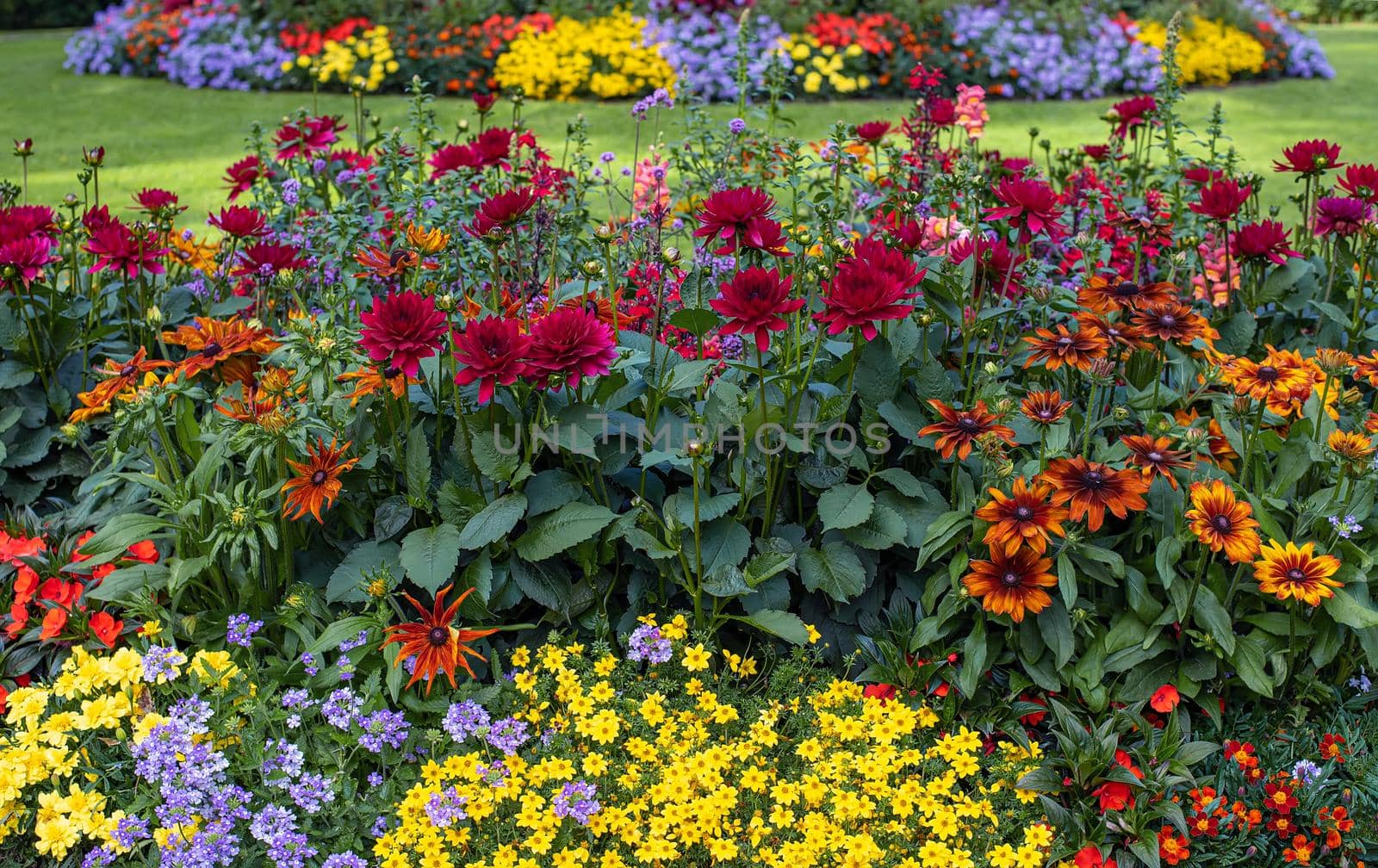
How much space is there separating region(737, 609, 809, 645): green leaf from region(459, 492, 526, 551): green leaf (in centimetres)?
50

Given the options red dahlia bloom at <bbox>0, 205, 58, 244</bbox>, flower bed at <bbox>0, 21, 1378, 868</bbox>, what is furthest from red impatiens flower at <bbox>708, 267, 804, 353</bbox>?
red dahlia bloom at <bbox>0, 205, 58, 244</bbox>

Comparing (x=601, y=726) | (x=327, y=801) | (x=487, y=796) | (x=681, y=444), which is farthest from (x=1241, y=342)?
(x=327, y=801)

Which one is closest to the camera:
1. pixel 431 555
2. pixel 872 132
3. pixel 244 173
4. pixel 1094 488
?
pixel 1094 488

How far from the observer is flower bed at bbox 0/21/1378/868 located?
7.07 ft

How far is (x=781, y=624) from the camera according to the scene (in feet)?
7.84

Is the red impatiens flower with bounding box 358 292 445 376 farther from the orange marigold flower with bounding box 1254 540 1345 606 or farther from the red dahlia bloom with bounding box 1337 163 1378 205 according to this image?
the red dahlia bloom with bounding box 1337 163 1378 205

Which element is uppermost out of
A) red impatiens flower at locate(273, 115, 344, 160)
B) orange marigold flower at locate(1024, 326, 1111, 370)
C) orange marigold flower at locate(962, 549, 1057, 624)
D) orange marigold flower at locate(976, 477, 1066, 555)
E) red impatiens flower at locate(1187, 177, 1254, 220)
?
red impatiens flower at locate(273, 115, 344, 160)

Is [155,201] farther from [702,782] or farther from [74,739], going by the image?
[702,782]

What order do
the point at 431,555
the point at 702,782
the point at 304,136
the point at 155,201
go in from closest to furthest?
the point at 702,782, the point at 431,555, the point at 155,201, the point at 304,136

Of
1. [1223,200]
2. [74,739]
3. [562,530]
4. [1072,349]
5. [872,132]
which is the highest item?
[872,132]

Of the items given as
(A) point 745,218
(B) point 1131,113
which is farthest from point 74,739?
(B) point 1131,113

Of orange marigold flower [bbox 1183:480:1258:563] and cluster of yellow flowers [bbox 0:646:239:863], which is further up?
orange marigold flower [bbox 1183:480:1258:563]

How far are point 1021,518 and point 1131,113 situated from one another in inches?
72.8

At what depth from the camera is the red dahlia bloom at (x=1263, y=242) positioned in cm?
275
